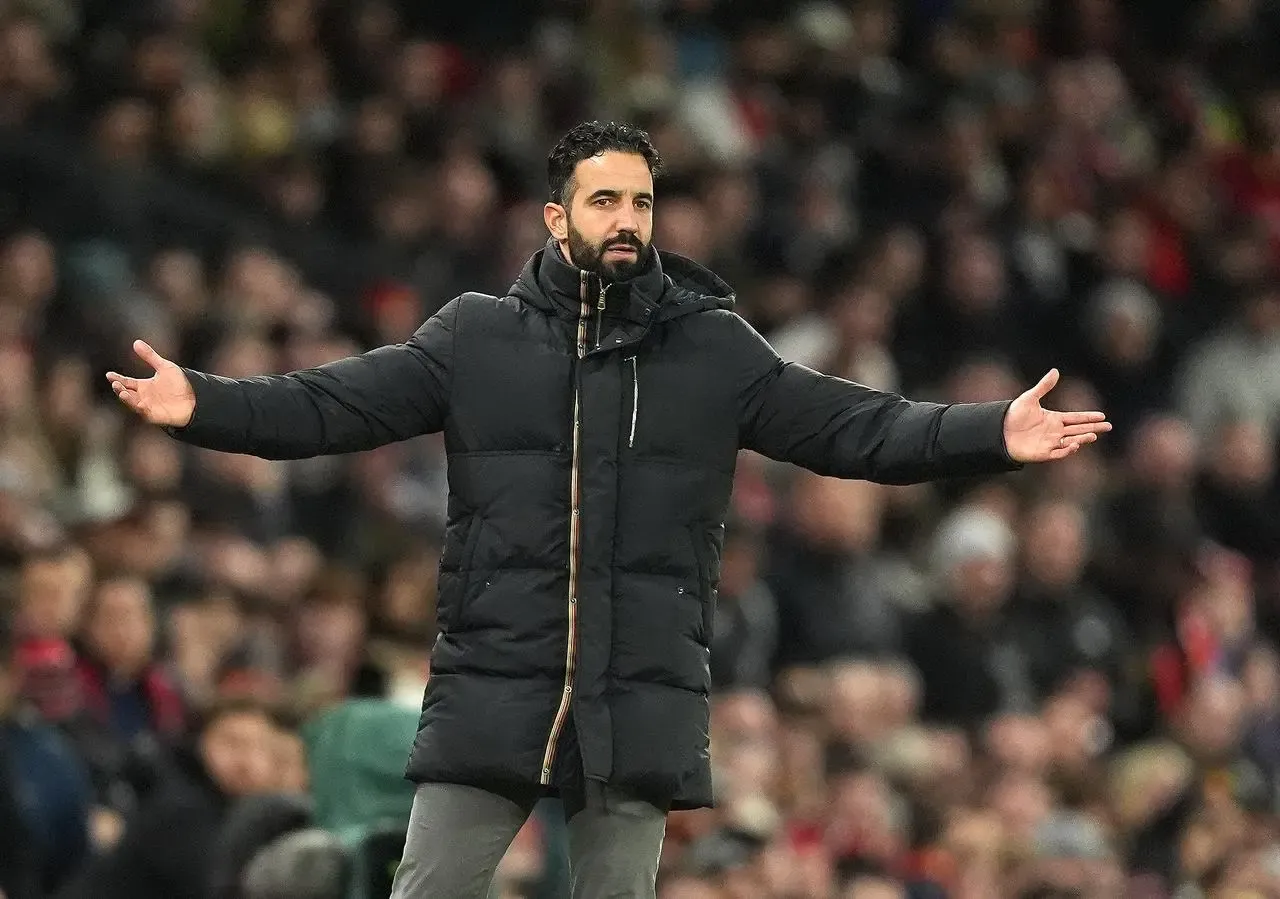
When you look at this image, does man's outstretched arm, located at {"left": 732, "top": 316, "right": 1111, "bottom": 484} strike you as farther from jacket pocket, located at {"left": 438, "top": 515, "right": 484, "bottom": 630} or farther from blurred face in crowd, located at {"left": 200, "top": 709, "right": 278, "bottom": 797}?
blurred face in crowd, located at {"left": 200, "top": 709, "right": 278, "bottom": 797}

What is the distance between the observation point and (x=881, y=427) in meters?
4.70

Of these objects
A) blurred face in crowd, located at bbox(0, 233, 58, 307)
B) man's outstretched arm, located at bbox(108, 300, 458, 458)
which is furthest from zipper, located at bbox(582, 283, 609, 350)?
blurred face in crowd, located at bbox(0, 233, 58, 307)

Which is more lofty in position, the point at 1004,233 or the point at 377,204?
the point at 1004,233

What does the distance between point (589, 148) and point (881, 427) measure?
2.45 ft

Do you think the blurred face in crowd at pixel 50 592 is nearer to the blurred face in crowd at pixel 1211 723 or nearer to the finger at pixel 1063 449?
the finger at pixel 1063 449

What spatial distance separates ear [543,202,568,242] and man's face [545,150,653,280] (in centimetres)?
4

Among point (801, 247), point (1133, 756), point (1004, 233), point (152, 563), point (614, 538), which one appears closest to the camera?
point (614, 538)

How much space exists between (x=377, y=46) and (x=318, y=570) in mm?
3203

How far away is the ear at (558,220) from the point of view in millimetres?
4793

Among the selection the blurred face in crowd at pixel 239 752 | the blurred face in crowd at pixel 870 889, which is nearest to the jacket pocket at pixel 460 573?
the blurred face in crowd at pixel 239 752

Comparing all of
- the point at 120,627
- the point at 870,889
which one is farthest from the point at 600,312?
the point at 870,889

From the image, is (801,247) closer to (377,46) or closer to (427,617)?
(377,46)

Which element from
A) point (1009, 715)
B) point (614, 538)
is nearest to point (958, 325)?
point (1009, 715)

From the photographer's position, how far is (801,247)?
1203 cm
